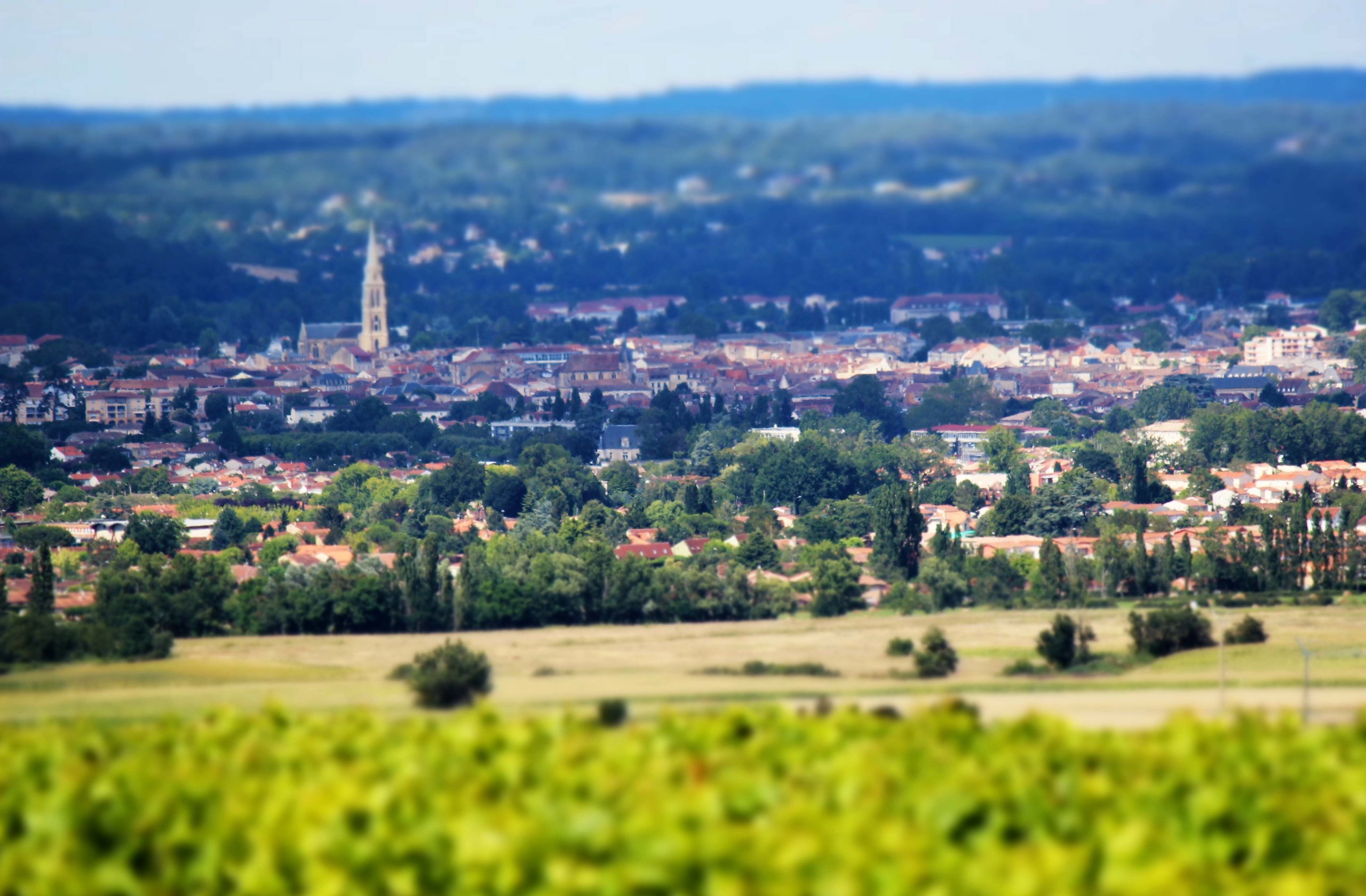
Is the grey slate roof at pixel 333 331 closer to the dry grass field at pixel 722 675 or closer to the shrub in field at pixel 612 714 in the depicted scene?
the dry grass field at pixel 722 675

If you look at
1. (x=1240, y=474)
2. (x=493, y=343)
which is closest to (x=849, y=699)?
(x=1240, y=474)

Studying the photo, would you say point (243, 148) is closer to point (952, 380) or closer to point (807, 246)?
point (807, 246)

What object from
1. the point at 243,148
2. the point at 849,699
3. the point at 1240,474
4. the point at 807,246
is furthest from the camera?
the point at 807,246

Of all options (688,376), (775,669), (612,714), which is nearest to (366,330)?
(688,376)

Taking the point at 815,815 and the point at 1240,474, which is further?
the point at 1240,474

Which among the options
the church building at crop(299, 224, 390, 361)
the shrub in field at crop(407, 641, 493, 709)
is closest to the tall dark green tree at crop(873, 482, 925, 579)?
the shrub in field at crop(407, 641, 493, 709)

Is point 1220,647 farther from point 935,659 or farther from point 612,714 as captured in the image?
point 612,714
